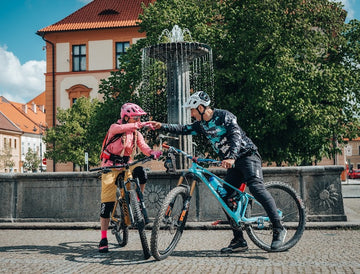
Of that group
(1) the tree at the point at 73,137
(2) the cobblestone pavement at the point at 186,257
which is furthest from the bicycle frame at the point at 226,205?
(1) the tree at the point at 73,137

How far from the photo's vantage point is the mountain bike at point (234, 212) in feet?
16.7

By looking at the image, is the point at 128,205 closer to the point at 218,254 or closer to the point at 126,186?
the point at 126,186

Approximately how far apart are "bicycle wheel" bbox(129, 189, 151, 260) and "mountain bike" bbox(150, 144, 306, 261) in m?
0.18

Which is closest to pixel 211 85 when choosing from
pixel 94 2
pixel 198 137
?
pixel 198 137

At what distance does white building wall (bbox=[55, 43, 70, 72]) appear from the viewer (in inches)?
1672

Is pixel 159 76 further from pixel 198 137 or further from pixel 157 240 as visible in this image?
pixel 157 240

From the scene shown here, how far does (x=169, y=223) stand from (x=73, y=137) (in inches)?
1245

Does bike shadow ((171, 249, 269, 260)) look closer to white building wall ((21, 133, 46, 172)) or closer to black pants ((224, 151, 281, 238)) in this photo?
black pants ((224, 151, 281, 238))

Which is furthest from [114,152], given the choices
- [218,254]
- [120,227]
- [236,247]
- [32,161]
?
[32,161]

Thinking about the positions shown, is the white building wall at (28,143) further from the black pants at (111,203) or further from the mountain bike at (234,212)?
the mountain bike at (234,212)

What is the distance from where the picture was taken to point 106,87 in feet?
84.7

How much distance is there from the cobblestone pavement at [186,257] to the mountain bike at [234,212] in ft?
0.59

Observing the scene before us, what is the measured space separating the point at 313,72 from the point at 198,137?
623cm

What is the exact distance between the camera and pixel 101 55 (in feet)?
138
